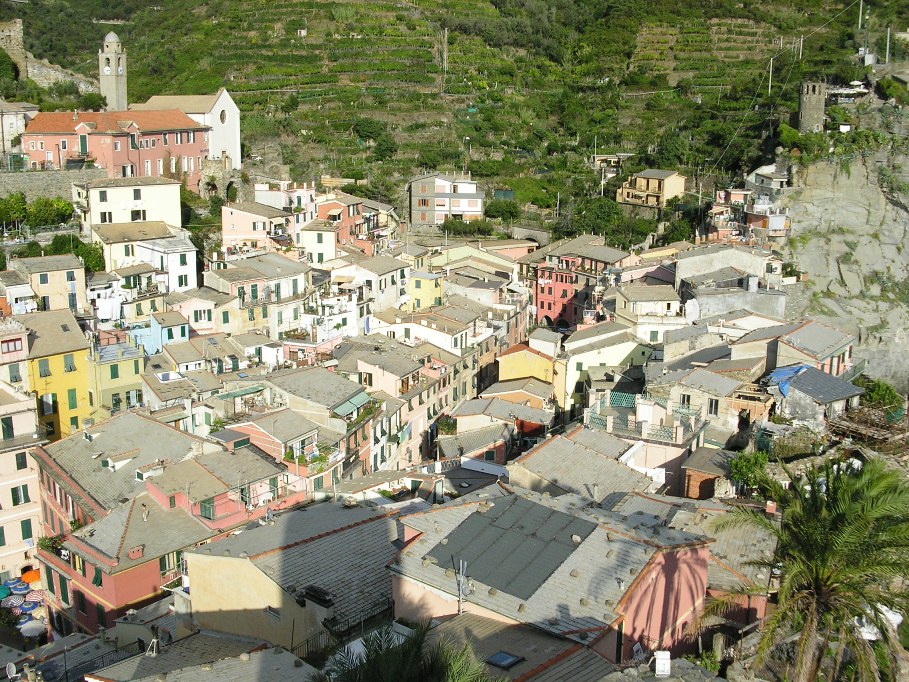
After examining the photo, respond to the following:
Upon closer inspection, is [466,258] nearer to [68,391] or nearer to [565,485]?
[68,391]

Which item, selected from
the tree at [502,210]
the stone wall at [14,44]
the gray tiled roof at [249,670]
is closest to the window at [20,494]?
the gray tiled roof at [249,670]

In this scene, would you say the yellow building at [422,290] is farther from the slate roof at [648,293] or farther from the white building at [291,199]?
the slate roof at [648,293]

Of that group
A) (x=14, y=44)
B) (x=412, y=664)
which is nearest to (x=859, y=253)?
(x=412, y=664)

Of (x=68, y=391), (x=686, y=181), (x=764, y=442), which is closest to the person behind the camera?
(x=764, y=442)

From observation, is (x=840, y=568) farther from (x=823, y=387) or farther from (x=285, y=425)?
(x=285, y=425)

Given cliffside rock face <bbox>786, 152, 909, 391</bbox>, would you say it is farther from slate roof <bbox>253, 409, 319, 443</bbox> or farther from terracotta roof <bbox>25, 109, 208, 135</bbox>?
terracotta roof <bbox>25, 109, 208, 135</bbox>

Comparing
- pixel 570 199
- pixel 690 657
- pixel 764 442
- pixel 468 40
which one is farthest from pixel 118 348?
pixel 468 40
